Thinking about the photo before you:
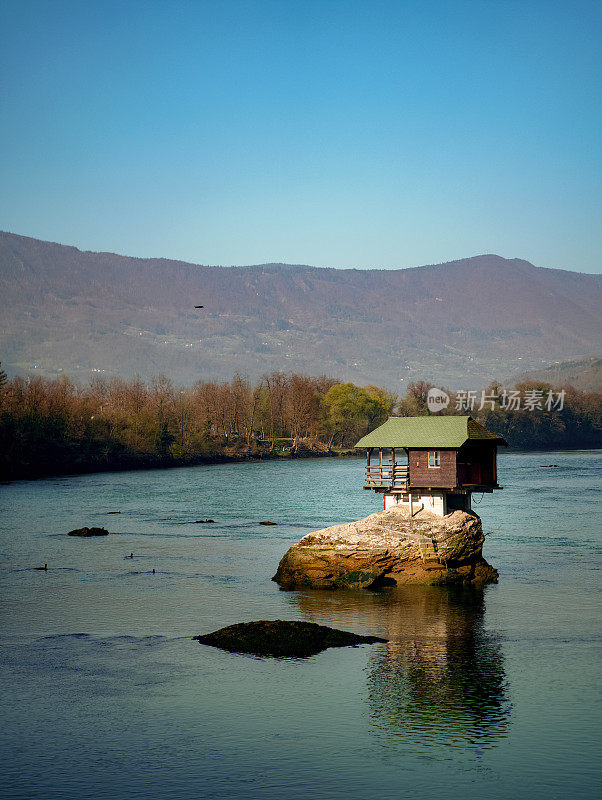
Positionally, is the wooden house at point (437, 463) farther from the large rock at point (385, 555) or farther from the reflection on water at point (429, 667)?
the reflection on water at point (429, 667)

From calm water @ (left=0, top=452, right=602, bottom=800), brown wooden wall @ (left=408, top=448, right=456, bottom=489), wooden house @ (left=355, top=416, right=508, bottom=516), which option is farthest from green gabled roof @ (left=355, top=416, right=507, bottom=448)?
calm water @ (left=0, top=452, right=602, bottom=800)

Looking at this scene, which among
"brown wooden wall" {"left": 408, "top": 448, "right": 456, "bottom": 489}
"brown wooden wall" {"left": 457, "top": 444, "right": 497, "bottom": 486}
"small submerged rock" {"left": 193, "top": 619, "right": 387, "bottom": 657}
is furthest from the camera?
"brown wooden wall" {"left": 457, "top": 444, "right": 497, "bottom": 486}

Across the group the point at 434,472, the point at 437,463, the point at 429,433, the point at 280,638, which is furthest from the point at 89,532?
the point at 280,638

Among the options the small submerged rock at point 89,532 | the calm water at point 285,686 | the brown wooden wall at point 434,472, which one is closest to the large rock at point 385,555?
the calm water at point 285,686

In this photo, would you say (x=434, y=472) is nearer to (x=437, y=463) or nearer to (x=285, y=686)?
(x=437, y=463)

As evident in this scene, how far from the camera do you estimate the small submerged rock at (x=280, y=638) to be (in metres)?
34.5

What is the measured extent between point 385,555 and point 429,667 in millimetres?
14170

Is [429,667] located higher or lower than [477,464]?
lower

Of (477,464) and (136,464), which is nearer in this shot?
(477,464)

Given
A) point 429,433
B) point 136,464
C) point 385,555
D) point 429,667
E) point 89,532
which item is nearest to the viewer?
point 429,667

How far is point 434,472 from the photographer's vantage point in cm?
5056

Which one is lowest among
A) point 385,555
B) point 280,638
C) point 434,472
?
point 280,638

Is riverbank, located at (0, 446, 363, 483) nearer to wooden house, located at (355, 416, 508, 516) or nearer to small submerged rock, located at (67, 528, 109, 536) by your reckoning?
small submerged rock, located at (67, 528, 109, 536)

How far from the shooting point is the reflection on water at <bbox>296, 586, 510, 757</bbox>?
26344 millimetres
